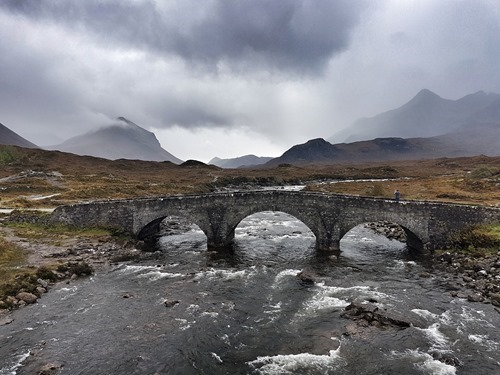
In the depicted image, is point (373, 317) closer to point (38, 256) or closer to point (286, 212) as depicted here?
point (286, 212)

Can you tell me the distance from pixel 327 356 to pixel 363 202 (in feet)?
64.7

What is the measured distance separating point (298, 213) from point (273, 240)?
6.01 meters

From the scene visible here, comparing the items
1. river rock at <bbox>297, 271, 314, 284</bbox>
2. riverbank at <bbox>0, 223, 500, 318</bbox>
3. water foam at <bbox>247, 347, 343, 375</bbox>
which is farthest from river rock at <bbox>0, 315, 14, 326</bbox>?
river rock at <bbox>297, 271, 314, 284</bbox>

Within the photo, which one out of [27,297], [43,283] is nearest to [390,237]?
[43,283]

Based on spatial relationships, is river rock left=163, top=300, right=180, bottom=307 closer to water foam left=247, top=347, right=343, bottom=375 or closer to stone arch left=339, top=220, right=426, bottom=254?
water foam left=247, top=347, right=343, bottom=375

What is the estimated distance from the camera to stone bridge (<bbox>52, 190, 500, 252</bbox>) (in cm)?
3320

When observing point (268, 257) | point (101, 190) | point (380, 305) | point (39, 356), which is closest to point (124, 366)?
point (39, 356)

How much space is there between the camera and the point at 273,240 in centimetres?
4162

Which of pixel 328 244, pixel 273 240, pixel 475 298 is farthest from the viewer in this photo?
pixel 273 240

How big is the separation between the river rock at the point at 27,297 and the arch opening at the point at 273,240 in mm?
17824

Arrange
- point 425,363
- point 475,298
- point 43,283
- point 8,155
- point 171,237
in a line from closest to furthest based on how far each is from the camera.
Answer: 1. point 425,363
2. point 475,298
3. point 43,283
4. point 171,237
5. point 8,155

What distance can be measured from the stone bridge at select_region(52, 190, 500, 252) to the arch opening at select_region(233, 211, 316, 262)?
1921mm

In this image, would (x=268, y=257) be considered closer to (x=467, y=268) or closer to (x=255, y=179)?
(x=467, y=268)

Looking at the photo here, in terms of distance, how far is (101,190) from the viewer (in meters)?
68.4
